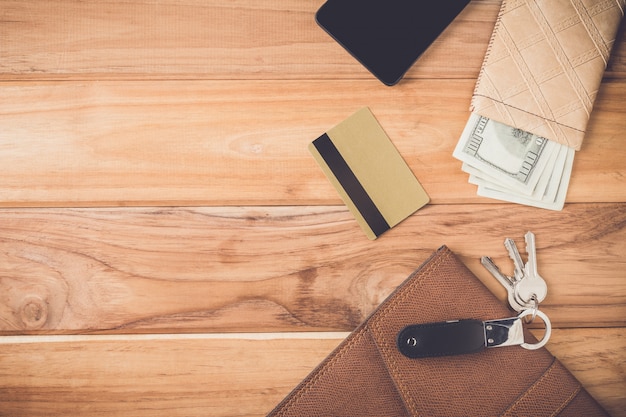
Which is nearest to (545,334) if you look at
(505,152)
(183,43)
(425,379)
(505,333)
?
(505,333)

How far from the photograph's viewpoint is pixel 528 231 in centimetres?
75

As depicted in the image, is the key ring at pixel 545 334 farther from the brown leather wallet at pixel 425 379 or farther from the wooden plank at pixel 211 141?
the wooden plank at pixel 211 141

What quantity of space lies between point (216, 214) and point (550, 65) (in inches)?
25.2

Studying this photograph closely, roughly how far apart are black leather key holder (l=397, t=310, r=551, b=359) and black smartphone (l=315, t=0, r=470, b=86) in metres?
0.43

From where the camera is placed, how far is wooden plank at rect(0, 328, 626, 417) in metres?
0.71

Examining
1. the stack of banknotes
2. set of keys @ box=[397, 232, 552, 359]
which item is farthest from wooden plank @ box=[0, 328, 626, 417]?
the stack of banknotes

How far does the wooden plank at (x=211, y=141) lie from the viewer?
2.39 ft

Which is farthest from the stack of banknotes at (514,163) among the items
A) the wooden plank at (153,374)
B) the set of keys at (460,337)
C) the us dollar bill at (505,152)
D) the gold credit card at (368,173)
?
the wooden plank at (153,374)

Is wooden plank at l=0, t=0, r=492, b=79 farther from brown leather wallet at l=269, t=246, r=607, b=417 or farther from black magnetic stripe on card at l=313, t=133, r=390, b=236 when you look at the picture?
brown leather wallet at l=269, t=246, r=607, b=417

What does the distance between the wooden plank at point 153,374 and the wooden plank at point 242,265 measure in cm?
3

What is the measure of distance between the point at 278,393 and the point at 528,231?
0.52 meters

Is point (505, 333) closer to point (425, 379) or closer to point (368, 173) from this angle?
point (425, 379)

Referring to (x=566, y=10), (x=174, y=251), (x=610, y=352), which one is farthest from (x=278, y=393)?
(x=566, y=10)

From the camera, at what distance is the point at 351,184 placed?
2.42 ft
